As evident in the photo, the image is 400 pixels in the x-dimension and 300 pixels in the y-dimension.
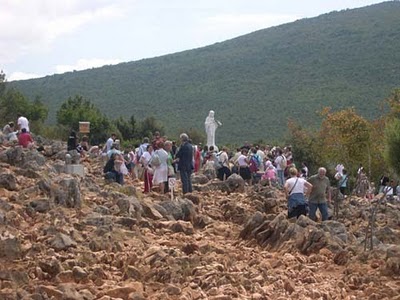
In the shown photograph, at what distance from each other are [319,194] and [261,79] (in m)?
72.3

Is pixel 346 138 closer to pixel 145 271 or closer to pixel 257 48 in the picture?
pixel 145 271

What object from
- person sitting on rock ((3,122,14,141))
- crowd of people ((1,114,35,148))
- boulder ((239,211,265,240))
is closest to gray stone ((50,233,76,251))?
boulder ((239,211,265,240))

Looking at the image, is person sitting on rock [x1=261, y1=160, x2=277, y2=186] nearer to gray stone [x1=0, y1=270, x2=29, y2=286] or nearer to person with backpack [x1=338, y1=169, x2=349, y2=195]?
person with backpack [x1=338, y1=169, x2=349, y2=195]

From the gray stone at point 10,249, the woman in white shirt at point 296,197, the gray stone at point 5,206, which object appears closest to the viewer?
the gray stone at point 10,249

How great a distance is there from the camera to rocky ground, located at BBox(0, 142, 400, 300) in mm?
10688

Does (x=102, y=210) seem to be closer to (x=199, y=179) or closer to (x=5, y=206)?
(x=5, y=206)

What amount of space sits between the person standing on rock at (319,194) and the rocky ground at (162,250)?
91 centimetres

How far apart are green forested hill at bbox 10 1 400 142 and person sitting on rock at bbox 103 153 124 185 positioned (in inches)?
1963

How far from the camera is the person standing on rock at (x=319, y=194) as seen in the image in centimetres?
1689

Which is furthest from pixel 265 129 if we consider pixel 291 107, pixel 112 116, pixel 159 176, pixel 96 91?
pixel 159 176

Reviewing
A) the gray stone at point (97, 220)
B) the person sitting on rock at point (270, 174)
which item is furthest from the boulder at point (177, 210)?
the person sitting on rock at point (270, 174)

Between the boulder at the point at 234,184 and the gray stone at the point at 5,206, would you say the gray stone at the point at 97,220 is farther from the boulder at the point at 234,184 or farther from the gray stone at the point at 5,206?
Result: the boulder at the point at 234,184

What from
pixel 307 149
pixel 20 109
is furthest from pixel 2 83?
pixel 307 149

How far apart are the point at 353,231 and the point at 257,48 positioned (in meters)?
88.6
